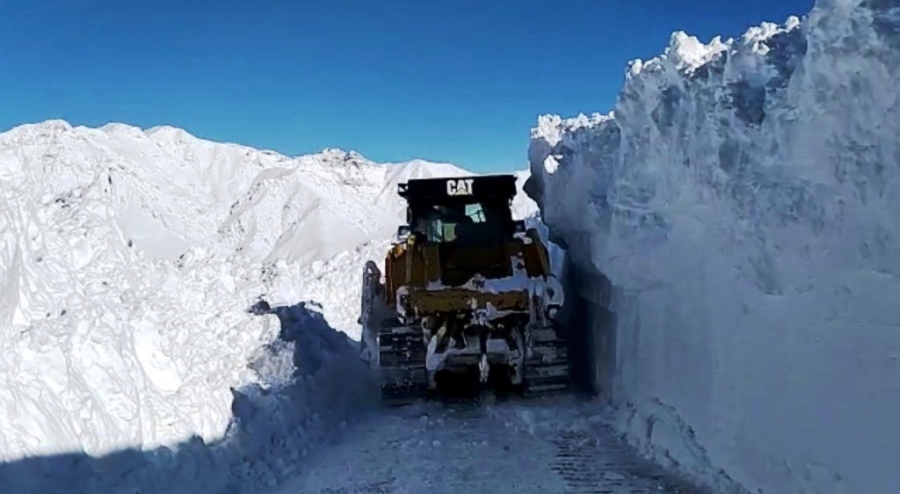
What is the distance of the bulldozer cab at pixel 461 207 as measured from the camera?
10.5 meters

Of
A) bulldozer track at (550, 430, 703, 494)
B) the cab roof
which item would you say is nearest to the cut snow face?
the cab roof

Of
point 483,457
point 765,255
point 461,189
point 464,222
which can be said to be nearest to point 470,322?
point 464,222

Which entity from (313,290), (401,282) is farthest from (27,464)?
(313,290)

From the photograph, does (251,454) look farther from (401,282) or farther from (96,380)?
(401,282)

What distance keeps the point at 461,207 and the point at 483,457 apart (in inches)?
170

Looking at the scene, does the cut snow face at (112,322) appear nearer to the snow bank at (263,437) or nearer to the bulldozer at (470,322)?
the snow bank at (263,437)

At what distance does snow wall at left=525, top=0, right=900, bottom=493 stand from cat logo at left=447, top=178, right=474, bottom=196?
7.55ft

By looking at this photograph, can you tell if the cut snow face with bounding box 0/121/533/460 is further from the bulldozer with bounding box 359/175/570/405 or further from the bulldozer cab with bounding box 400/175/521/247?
the bulldozer cab with bounding box 400/175/521/247

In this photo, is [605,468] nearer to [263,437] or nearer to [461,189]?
[263,437]

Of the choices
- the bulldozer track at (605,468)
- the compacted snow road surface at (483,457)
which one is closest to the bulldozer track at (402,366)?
the compacted snow road surface at (483,457)

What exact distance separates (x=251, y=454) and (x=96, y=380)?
142cm

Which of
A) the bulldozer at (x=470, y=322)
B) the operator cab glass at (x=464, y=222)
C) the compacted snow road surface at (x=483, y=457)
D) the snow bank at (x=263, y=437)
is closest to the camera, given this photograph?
the snow bank at (x=263, y=437)

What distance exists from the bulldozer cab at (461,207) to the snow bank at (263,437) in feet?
6.45

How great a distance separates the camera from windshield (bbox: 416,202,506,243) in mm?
10492
